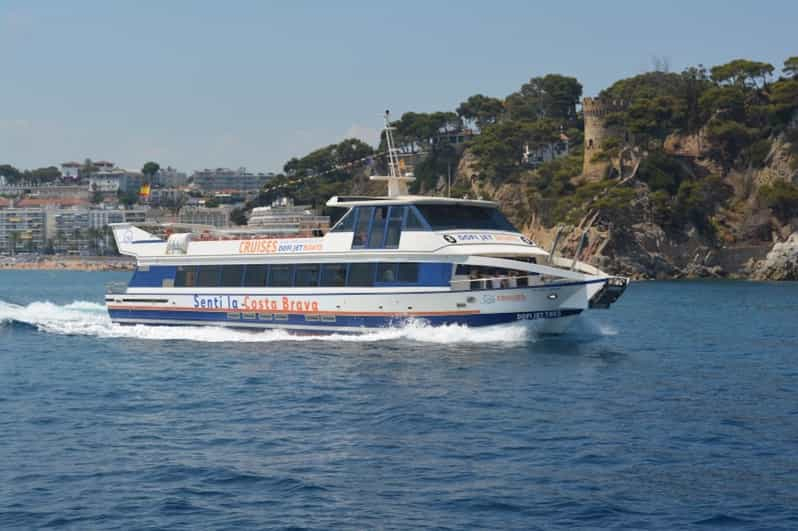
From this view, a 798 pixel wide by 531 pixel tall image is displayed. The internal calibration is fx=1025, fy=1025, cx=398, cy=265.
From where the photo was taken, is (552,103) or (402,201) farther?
(552,103)

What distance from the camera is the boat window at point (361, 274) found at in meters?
28.6

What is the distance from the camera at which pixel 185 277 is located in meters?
33.2

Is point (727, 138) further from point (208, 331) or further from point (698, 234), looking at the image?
point (208, 331)

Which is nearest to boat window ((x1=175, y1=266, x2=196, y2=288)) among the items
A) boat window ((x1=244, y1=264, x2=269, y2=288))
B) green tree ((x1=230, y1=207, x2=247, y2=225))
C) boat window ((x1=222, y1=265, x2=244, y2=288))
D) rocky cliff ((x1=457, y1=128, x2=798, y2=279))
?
boat window ((x1=222, y1=265, x2=244, y2=288))

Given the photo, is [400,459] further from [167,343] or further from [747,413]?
[167,343]

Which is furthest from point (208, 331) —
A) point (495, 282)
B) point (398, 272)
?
point (495, 282)

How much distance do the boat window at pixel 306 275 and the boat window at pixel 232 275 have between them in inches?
93.8

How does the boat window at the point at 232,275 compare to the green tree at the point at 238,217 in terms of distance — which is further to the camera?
the green tree at the point at 238,217

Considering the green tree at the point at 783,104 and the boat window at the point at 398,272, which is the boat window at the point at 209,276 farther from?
the green tree at the point at 783,104

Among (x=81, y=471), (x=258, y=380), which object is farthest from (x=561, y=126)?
(x=81, y=471)

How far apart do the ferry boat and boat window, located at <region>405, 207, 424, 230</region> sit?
1.2 inches

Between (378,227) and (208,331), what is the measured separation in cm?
670

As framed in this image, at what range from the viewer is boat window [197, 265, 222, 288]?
106ft

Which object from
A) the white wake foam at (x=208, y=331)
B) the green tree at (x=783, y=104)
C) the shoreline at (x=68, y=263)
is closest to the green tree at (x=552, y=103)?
the green tree at (x=783, y=104)
